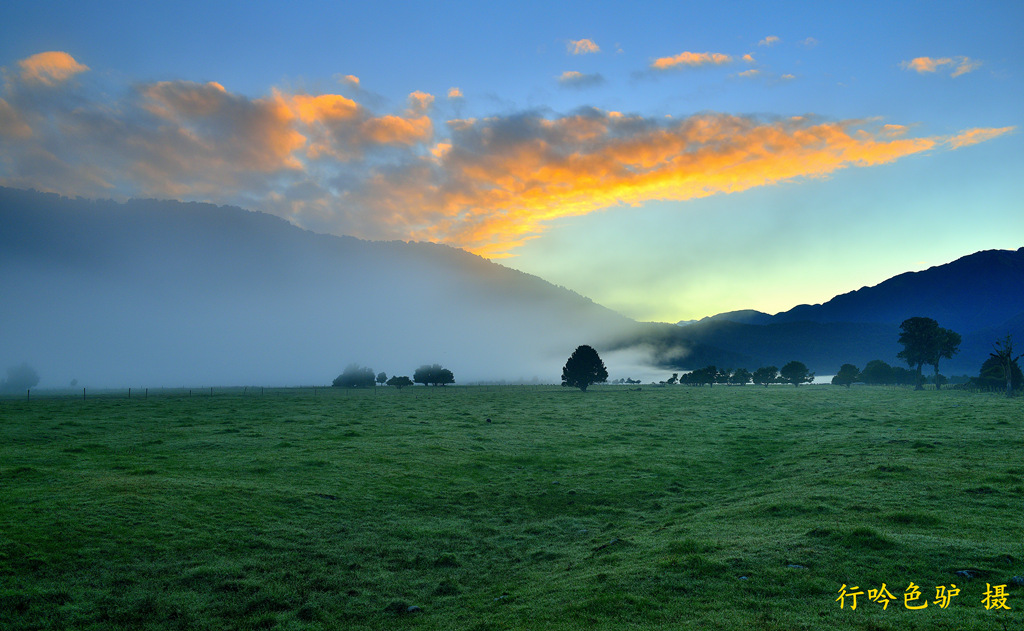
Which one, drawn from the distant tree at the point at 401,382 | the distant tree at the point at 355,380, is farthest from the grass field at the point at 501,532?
the distant tree at the point at 355,380

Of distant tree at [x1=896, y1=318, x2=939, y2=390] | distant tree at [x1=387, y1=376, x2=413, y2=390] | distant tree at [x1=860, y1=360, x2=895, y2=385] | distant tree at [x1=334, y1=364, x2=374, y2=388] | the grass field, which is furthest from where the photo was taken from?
distant tree at [x1=334, y1=364, x2=374, y2=388]

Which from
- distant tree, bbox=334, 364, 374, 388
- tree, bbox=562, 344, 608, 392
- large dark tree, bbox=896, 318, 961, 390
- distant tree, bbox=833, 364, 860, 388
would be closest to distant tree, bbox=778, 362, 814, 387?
distant tree, bbox=833, 364, 860, 388

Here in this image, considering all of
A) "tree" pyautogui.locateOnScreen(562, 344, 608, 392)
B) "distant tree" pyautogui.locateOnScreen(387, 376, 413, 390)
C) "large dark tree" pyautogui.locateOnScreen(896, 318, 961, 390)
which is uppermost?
"large dark tree" pyautogui.locateOnScreen(896, 318, 961, 390)

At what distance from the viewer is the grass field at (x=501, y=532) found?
13930mm

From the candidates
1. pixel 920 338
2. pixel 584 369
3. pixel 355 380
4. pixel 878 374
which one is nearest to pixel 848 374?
pixel 878 374

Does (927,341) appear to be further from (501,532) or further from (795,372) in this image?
(501,532)

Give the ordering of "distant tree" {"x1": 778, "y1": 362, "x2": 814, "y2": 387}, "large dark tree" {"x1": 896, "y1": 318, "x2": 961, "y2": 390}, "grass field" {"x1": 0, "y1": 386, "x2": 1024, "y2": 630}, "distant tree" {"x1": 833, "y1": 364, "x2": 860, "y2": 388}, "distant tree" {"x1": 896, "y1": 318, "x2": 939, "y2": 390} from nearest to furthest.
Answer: "grass field" {"x1": 0, "y1": 386, "x2": 1024, "y2": 630}, "large dark tree" {"x1": 896, "y1": 318, "x2": 961, "y2": 390}, "distant tree" {"x1": 896, "y1": 318, "x2": 939, "y2": 390}, "distant tree" {"x1": 833, "y1": 364, "x2": 860, "y2": 388}, "distant tree" {"x1": 778, "y1": 362, "x2": 814, "y2": 387}

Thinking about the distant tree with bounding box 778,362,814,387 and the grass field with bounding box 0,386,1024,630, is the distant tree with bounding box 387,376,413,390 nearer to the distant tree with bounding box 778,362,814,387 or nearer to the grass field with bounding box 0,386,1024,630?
the distant tree with bounding box 778,362,814,387

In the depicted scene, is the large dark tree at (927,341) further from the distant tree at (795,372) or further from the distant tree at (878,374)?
the distant tree at (795,372)

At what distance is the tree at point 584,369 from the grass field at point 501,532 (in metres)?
98.5

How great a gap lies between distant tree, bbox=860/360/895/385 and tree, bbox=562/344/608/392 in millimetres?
110166

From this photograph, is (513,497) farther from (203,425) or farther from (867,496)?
(203,425)

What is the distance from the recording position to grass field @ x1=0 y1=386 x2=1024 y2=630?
13.9m

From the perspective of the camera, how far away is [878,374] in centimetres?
18012
